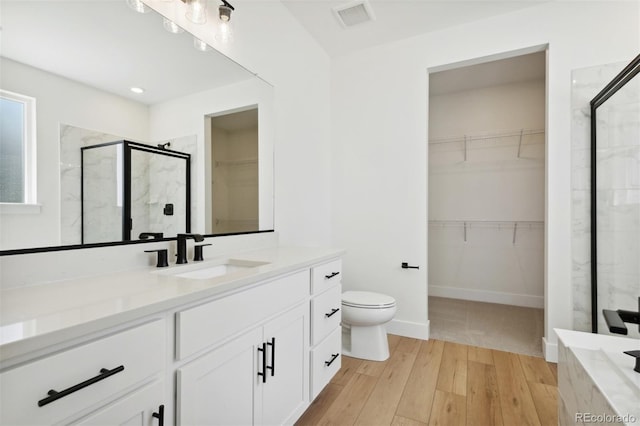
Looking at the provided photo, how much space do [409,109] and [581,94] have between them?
3.97ft

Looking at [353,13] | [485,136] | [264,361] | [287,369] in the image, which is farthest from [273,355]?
[485,136]

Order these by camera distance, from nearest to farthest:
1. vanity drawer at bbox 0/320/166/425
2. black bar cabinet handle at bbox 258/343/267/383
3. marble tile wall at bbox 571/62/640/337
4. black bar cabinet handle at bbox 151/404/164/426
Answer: vanity drawer at bbox 0/320/166/425 < black bar cabinet handle at bbox 151/404/164/426 < black bar cabinet handle at bbox 258/343/267/383 < marble tile wall at bbox 571/62/640/337

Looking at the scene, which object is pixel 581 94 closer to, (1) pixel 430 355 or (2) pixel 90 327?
(1) pixel 430 355

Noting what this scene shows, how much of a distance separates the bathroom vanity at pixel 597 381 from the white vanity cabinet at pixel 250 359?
44.1 inches

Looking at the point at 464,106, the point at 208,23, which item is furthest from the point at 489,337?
the point at 208,23

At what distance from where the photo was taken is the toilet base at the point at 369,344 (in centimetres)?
230

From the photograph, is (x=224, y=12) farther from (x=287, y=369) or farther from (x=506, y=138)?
(x=506, y=138)

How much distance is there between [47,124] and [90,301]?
26.4 inches

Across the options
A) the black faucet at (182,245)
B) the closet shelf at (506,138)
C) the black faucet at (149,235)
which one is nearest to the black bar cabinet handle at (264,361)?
the black faucet at (182,245)

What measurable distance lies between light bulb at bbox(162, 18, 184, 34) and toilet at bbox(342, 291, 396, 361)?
1974 millimetres

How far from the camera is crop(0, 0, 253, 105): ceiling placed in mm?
1008

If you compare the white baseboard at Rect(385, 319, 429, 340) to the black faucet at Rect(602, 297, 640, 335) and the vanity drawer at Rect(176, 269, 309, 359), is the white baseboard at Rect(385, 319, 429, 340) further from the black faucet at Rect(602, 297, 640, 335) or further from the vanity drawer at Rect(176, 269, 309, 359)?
the black faucet at Rect(602, 297, 640, 335)

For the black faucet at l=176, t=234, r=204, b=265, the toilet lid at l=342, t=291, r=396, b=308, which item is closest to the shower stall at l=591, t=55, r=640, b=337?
the toilet lid at l=342, t=291, r=396, b=308

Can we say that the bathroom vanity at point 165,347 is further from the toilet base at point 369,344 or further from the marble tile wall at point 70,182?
the toilet base at point 369,344
